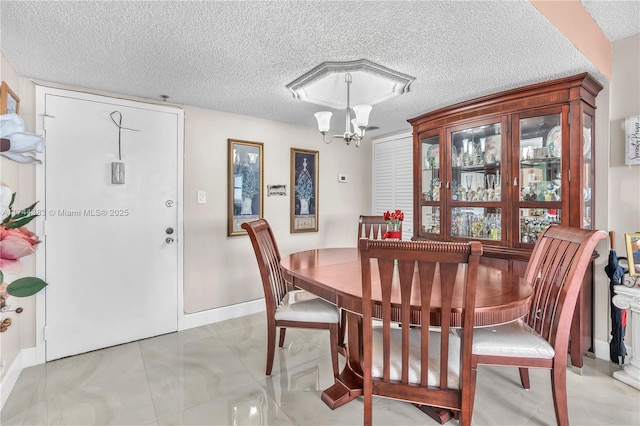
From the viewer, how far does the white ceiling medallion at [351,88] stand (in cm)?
218

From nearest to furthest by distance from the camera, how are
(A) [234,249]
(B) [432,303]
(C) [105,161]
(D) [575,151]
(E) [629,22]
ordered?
(B) [432,303], (E) [629,22], (D) [575,151], (C) [105,161], (A) [234,249]

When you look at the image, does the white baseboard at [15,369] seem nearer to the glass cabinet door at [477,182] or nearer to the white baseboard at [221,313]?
the white baseboard at [221,313]

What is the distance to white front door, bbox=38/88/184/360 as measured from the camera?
2.52m

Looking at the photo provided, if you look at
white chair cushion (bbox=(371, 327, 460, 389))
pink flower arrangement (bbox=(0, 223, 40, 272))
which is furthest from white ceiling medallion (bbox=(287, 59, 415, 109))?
pink flower arrangement (bbox=(0, 223, 40, 272))

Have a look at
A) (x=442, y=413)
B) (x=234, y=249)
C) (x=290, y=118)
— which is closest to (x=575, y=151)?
(x=442, y=413)

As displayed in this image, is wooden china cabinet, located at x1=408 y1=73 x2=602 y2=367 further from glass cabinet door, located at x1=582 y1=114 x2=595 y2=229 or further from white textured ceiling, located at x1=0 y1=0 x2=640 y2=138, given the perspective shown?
white textured ceiling, located at x1=0 y1=0 x2=640 y2=138

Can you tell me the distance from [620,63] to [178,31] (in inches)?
117

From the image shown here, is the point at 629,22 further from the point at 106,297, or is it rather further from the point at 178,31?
the point at 106,297

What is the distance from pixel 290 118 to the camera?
3510 mm

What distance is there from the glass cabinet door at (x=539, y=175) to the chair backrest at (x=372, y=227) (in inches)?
52.5

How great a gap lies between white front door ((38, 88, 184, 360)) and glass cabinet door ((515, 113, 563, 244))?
295 cm

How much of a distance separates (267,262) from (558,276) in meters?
1.73

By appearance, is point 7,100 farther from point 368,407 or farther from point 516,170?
point 516,170

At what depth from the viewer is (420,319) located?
1360 mm
